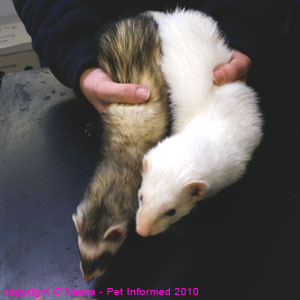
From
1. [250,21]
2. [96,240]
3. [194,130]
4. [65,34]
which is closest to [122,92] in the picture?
[194,130]

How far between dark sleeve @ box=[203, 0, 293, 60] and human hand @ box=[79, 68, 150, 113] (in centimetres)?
48

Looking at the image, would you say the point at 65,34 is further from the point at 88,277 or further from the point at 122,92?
the point at 88,277

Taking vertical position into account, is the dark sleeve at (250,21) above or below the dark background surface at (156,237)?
above

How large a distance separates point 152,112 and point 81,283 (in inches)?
23.5

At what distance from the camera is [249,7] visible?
129cm

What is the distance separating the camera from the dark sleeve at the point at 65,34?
46.1 inches

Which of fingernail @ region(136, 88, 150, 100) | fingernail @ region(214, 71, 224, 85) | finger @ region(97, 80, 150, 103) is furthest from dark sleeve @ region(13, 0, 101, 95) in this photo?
fingernail @ region(214, 71, 224, 85)

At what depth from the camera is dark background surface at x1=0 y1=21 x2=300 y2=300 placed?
0.86 metres

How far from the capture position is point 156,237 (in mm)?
940

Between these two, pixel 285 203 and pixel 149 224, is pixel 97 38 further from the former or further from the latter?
pixel 285 203

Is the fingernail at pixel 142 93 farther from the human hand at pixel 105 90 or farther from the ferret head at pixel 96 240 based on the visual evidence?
the ferret head at pixel 96 240

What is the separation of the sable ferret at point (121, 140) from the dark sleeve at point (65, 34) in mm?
71

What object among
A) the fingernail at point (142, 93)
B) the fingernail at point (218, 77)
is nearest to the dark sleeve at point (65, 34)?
the fingernail at point (142, 93)

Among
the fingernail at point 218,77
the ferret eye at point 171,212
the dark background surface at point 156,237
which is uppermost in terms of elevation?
the fingernail at point 218,77
